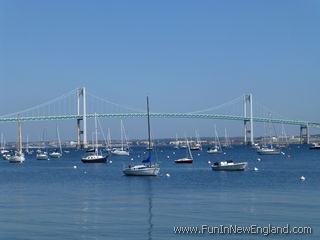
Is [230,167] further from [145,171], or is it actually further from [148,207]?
[148,207]

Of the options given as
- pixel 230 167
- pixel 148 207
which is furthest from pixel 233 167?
pixel 148 207

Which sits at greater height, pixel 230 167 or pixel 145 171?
pixel 145 171

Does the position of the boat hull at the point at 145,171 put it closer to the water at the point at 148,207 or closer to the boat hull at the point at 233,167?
the water at the point at 148,207

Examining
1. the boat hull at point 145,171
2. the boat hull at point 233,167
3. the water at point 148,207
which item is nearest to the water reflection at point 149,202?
the water at point 148,207

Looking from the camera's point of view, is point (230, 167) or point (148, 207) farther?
point (230, 167)

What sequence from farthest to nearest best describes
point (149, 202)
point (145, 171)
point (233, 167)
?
point (233, 167), point (145, 171), point (149, 202)

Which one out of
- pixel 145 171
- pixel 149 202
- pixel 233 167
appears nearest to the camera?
pixel 149 202

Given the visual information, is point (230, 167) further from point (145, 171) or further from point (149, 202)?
point (149, 202)

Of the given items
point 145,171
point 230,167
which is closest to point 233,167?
point 230,167

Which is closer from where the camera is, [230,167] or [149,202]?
[149,202]

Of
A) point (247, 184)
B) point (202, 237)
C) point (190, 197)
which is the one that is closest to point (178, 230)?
point (202, 237)

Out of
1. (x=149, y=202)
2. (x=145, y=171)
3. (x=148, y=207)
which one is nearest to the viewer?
(x=148, y=207)

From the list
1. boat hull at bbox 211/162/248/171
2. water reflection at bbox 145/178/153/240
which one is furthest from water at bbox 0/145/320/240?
boat hull at bbox 211/162/248/171

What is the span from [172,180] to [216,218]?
1486 centimetres
